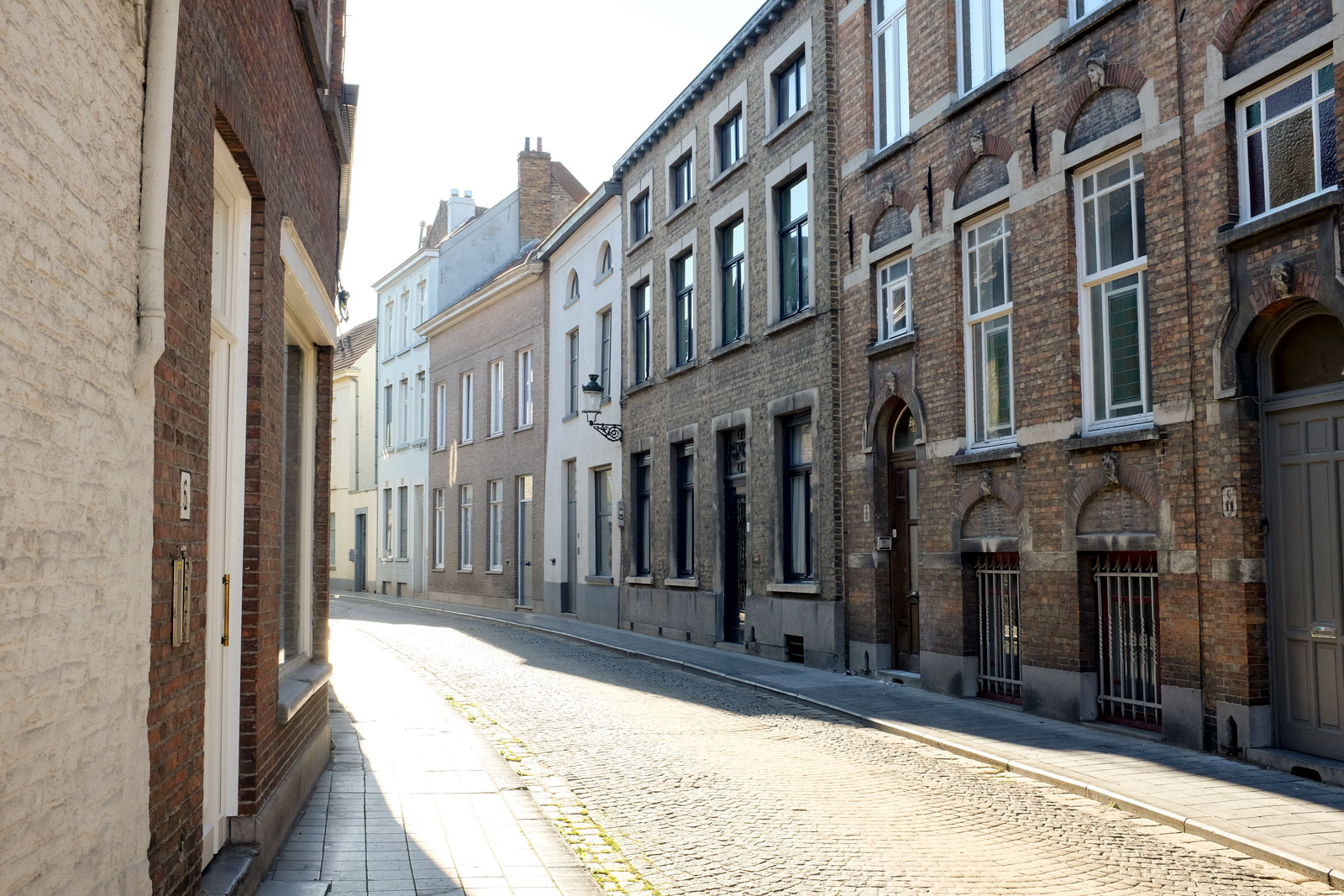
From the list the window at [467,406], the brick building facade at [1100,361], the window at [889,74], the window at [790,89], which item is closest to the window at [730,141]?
the window at [790,89]

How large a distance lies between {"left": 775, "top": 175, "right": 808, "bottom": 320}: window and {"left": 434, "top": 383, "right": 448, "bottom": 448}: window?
780 inches

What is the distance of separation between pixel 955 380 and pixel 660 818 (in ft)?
23.8

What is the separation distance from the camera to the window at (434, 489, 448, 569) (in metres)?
36.3

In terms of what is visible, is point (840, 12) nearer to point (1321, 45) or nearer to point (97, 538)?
point (1321, 45)

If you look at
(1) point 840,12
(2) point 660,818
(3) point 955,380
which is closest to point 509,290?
(1) point 840,12

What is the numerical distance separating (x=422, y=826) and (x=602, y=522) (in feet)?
61.8

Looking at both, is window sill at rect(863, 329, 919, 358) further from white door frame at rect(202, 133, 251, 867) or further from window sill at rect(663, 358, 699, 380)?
white door frame at rect(202, 133, 251, 867)

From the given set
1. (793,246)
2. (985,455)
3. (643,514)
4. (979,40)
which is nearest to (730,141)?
(793,246)

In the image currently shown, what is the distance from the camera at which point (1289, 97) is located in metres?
9.15

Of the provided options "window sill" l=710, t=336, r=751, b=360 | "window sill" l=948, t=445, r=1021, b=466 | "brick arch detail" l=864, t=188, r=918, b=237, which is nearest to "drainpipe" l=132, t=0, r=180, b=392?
"window sill" l=948, t=445, r=1021, b=466

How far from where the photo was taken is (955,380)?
44.1 ft

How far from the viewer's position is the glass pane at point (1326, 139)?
28.5ft

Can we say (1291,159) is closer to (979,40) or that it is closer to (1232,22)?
(1232,22)

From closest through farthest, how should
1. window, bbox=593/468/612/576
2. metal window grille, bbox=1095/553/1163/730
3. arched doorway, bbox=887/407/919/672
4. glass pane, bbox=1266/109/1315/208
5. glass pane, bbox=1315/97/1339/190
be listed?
glass pane, bbox=1315/97/1339/190 < glass pane, bbox=1266/109/1315/208 < metal window grille, bbox=1095/553/1163/730 < arched doorway, bbox=887/407/919/672 < window, bbox=593/468/612/576
